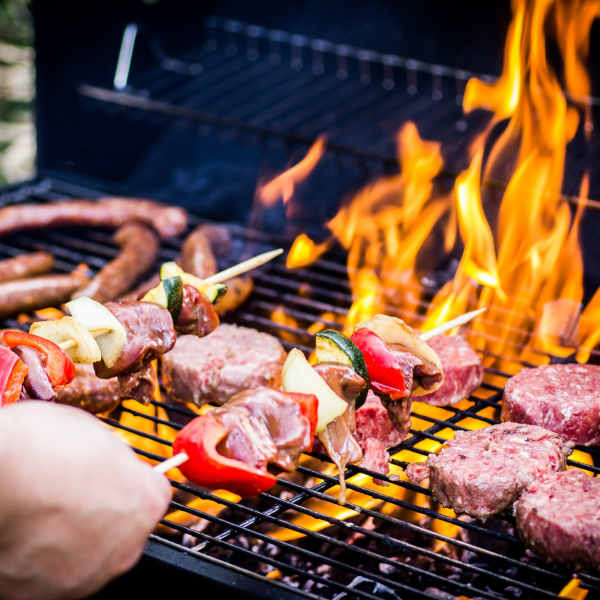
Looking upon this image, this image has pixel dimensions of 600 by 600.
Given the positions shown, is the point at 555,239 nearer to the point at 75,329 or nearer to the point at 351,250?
the point at 351,250

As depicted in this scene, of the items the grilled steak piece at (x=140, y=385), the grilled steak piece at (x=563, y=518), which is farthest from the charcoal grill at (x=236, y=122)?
the grilled steak piece at (x=563, y=518)

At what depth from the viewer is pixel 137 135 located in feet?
18.7

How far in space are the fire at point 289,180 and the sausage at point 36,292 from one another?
4.51ft

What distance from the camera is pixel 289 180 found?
16.4 feet

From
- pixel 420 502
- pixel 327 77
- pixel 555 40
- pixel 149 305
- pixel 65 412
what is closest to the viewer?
pixel 65 412

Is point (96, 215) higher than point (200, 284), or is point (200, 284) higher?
point (200, 284)

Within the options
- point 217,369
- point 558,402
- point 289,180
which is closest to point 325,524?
point 217,369

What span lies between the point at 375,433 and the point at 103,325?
1.09 meters

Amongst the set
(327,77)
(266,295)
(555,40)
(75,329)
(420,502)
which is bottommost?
(420,502)

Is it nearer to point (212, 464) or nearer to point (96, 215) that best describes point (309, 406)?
point (212, 464)

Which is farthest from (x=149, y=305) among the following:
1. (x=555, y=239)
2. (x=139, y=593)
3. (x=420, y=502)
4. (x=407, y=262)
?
(x=555, y=239)

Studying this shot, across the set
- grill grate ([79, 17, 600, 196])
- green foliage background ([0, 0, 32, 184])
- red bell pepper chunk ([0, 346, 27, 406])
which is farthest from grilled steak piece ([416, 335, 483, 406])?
green foliage background ([0, 0, 32, 184])

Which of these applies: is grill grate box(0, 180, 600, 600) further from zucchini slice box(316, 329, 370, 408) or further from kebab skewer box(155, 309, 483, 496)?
zucchini slice box(316, 329, 370, 408)

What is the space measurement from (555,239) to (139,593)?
2884 mm
